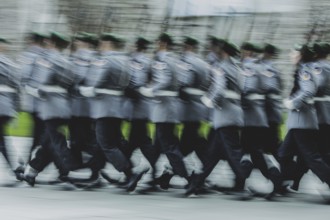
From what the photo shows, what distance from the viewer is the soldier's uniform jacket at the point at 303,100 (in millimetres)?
8984

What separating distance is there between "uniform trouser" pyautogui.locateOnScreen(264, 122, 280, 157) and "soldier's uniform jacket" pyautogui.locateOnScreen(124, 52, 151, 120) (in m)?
1.39

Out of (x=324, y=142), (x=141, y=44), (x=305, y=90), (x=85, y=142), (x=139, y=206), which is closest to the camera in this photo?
(x=139, y=206)

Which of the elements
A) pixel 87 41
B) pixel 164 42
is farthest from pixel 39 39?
pixel 164 42

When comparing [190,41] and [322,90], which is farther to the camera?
[190,41]

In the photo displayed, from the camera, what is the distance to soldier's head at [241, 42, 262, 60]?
9.73 meters

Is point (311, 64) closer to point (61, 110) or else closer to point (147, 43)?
point (147, 43)

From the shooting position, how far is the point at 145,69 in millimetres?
9797

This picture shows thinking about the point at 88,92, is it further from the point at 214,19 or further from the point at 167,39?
the point at 214,19

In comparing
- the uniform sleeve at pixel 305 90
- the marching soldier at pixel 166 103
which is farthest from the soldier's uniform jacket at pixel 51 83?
the uniform sleeve at pixel 305 90

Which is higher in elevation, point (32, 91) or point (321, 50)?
point (321, 50)

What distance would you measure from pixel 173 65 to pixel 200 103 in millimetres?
603

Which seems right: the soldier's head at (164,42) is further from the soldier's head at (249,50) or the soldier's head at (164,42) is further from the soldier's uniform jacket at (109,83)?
the soldier's head at (249,50)

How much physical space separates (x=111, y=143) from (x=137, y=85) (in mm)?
745

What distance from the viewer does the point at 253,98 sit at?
379 inches
